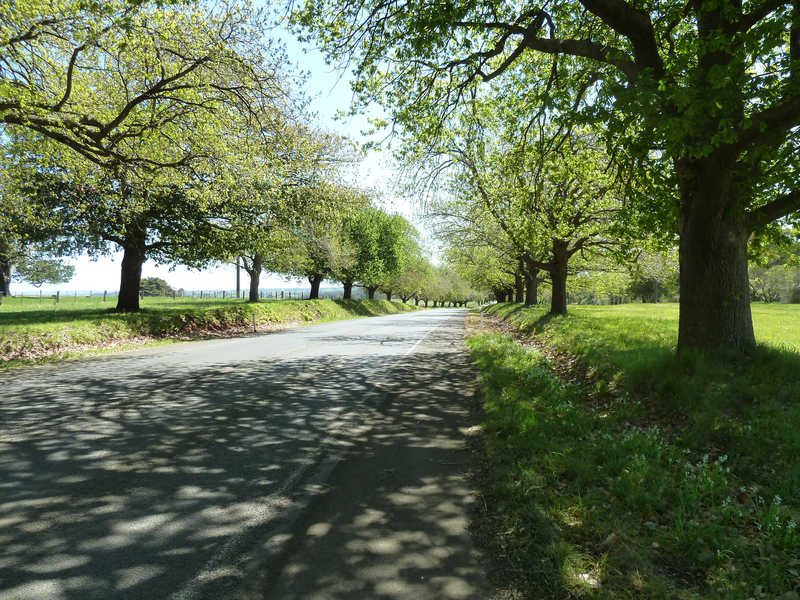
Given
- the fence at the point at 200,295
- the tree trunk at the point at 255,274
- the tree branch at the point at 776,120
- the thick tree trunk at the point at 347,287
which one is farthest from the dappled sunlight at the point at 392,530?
the fence at the point at 200,295

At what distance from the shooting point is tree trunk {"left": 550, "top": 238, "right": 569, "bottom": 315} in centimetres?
1916

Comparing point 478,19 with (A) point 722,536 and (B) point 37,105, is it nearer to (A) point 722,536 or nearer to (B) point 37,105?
(A) point 722,536

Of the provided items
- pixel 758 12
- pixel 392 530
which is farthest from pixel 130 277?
pixel 758 12

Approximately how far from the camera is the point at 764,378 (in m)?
5.61

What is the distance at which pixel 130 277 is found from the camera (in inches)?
748

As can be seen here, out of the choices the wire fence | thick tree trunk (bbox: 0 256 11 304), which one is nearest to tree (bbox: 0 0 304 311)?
the wire fence

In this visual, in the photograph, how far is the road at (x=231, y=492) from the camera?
2.79m

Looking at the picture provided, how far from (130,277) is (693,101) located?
21.0 metres

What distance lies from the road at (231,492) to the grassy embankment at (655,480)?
564 millimetres

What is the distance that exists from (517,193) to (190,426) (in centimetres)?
1224

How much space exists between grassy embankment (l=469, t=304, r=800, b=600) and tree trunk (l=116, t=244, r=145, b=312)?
17.8m

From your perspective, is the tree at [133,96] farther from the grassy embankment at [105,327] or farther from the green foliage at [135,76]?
the grassy embankment at [105,327]

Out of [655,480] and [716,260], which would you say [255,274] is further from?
[655,480]

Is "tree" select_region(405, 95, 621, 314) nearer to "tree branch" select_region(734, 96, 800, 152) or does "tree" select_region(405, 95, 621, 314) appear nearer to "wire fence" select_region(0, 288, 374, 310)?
"tree branch" select_region(734, 96, 800, 152)
